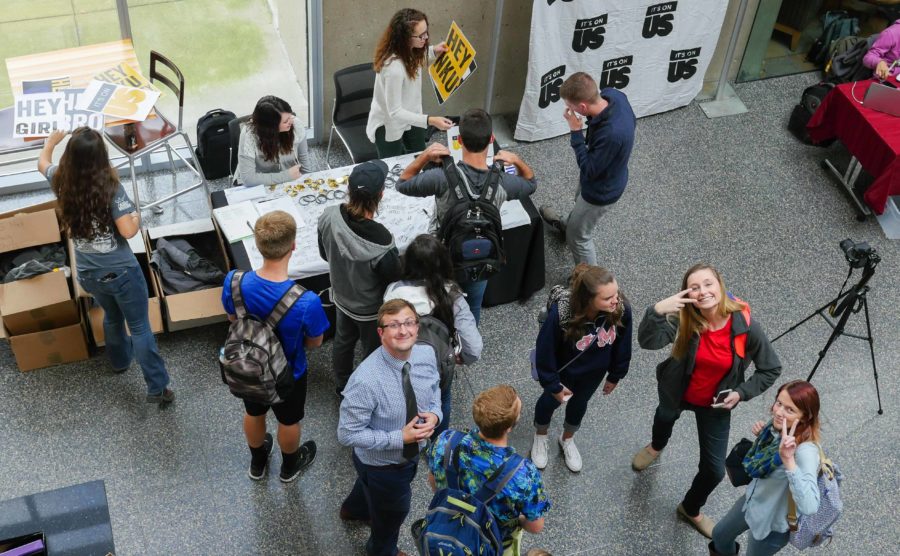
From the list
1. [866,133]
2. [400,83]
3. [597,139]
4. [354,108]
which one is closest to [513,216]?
[597,139]

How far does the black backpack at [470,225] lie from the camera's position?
411 centimetres

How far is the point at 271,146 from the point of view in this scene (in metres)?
4.82

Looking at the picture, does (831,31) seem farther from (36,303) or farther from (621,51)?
(36,303)

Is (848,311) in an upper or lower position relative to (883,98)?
lower

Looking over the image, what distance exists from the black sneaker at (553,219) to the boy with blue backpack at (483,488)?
112 inches

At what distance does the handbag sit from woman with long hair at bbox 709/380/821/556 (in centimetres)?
9

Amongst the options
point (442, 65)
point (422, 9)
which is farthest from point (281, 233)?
point (422, 9)

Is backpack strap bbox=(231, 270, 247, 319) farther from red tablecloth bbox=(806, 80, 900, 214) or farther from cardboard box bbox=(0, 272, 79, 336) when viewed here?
red tablecloth bbox=(806, 80, 900, 214)

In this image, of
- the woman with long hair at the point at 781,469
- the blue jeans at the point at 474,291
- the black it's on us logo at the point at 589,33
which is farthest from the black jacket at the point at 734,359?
the black it's on us logo at the point at 589,33

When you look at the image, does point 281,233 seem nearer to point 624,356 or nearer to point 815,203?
point 624,356

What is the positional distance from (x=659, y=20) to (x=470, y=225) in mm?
3103

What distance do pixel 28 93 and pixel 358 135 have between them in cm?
194

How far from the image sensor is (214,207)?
196 inches

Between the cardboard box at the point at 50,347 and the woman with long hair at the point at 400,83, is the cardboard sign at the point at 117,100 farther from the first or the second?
the woman with long hair at the point at 400,83
